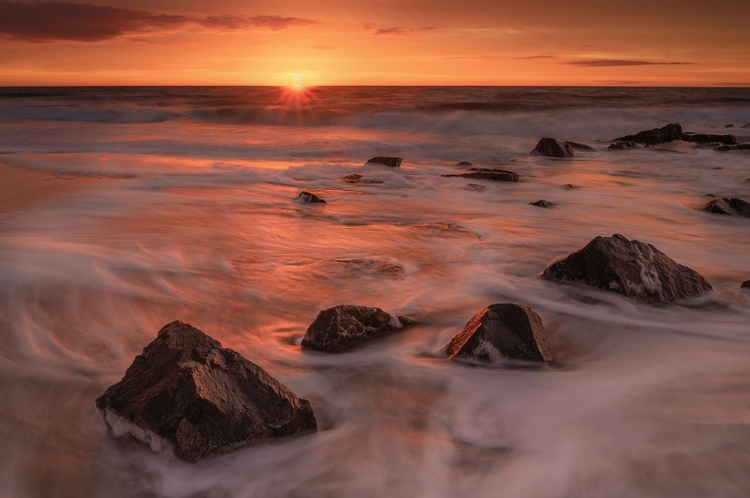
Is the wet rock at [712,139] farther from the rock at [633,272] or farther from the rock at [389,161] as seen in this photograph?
the rock at [633,272]

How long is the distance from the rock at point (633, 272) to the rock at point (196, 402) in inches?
91.7

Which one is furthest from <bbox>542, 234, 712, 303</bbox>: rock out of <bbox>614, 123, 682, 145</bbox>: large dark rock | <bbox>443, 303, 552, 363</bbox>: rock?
<bbox>614, 123, 682, 145</bbox>: large dark rock

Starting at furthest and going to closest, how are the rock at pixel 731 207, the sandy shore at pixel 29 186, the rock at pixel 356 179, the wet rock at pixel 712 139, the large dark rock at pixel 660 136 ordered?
the large dark rock at pixel 660 136, the wet rock at pixel 712 139, the rock at pixel 356 179, the rock at pixel 731 207, the sandy shore at pixel 29 186

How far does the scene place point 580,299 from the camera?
13.2 ft

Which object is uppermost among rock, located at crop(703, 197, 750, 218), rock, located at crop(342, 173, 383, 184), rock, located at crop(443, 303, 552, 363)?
rock, located at crop(443, 303, 552, 363)

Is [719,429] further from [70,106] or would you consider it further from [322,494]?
[70,106]

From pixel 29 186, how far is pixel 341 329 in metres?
6.41

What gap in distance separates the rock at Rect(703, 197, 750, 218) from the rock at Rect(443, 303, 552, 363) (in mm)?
5377

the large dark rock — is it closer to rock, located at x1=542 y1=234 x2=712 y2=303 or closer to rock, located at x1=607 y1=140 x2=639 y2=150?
rock, located at x1=607 y1=140 x2=639 y2=150

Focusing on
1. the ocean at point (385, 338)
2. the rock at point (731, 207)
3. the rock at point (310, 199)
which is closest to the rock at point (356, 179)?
the ocean at point (385, 338)

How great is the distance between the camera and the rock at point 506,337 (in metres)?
3.03

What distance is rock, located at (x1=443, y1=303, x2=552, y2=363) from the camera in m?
3.03

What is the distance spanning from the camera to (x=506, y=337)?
3049mm

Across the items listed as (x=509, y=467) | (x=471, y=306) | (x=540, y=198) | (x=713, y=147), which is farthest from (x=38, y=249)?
(x=713, y=147)
